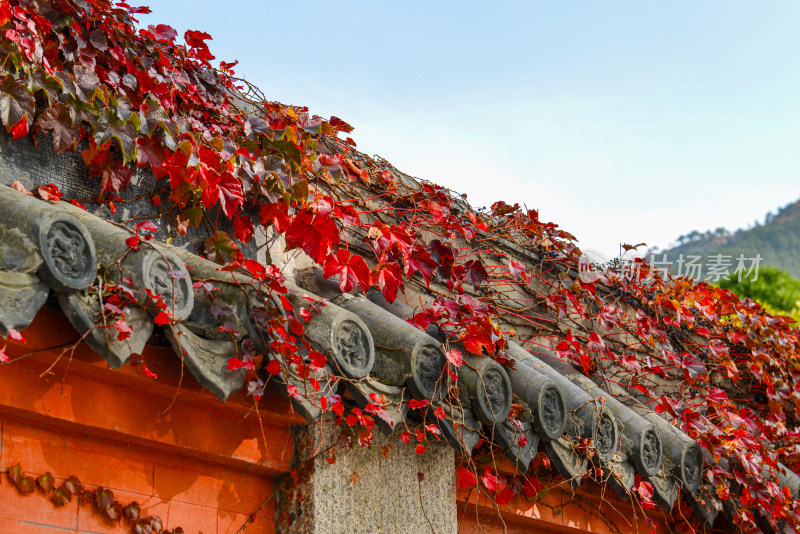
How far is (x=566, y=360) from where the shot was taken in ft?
14.6

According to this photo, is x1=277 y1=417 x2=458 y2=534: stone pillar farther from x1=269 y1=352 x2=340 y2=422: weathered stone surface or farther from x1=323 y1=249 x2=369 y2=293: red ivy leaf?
x1=323 y1=249 x2=369 y2=293: red ivy leaf

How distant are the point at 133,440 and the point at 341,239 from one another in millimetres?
1523

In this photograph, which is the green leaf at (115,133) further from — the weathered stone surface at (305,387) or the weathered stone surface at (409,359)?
the weathered stone surface at (409,359)

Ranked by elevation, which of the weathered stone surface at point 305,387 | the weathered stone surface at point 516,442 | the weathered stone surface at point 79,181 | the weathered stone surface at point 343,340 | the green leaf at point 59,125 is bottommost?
the weathered stone surface at point 516,442

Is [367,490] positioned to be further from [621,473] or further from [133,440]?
[621,473]

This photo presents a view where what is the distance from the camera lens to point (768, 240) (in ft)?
199

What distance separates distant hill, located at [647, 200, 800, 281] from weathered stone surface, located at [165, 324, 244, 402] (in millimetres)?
58111

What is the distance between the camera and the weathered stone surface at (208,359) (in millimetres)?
2283

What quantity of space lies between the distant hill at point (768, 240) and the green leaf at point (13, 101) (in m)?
58.2

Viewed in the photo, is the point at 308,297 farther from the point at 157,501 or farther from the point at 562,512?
the point at 562,512

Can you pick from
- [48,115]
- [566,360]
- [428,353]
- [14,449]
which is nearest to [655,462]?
[566,360]

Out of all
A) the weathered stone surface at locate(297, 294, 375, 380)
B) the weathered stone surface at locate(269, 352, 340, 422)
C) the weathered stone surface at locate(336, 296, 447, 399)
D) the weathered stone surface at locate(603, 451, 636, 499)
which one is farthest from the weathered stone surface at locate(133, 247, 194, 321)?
the weathered stone surface at locate(603, 451, 636, 499)

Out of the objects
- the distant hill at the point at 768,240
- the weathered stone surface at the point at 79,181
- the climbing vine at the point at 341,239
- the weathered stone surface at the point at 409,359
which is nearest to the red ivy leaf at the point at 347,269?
the climbing vine at the point at 341,239

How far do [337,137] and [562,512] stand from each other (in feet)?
7.45
